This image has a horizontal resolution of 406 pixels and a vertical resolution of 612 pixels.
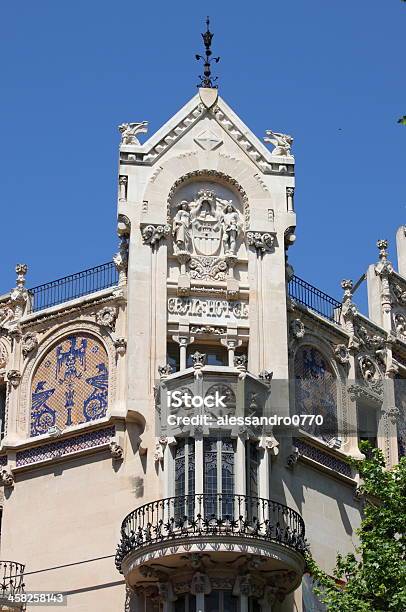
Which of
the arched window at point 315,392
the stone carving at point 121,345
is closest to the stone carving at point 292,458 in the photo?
the arched window at point 315,392

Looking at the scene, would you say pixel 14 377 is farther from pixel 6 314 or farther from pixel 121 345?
pixel 121 345

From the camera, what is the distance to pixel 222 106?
138 ft

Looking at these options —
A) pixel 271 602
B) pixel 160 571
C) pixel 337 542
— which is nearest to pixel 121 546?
pixel 160 571

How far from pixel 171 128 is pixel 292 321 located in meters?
5.61

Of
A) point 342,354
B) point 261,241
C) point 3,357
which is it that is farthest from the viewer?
point 342,354

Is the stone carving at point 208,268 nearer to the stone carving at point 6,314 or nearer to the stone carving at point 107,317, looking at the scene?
the stone carving at point 107,317

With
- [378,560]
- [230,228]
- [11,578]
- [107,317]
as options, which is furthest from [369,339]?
[11,578]

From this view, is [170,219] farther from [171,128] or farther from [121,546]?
[121,546]

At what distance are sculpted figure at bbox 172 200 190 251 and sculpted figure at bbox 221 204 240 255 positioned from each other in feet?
2.96

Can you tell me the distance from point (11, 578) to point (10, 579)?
219mm

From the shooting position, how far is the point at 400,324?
4569 cm

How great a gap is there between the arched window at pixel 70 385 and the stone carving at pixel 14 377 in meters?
0.41

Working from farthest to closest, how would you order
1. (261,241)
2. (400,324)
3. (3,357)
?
(400,324) < (3,357) < (261,241)

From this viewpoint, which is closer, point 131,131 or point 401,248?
point 131,131
